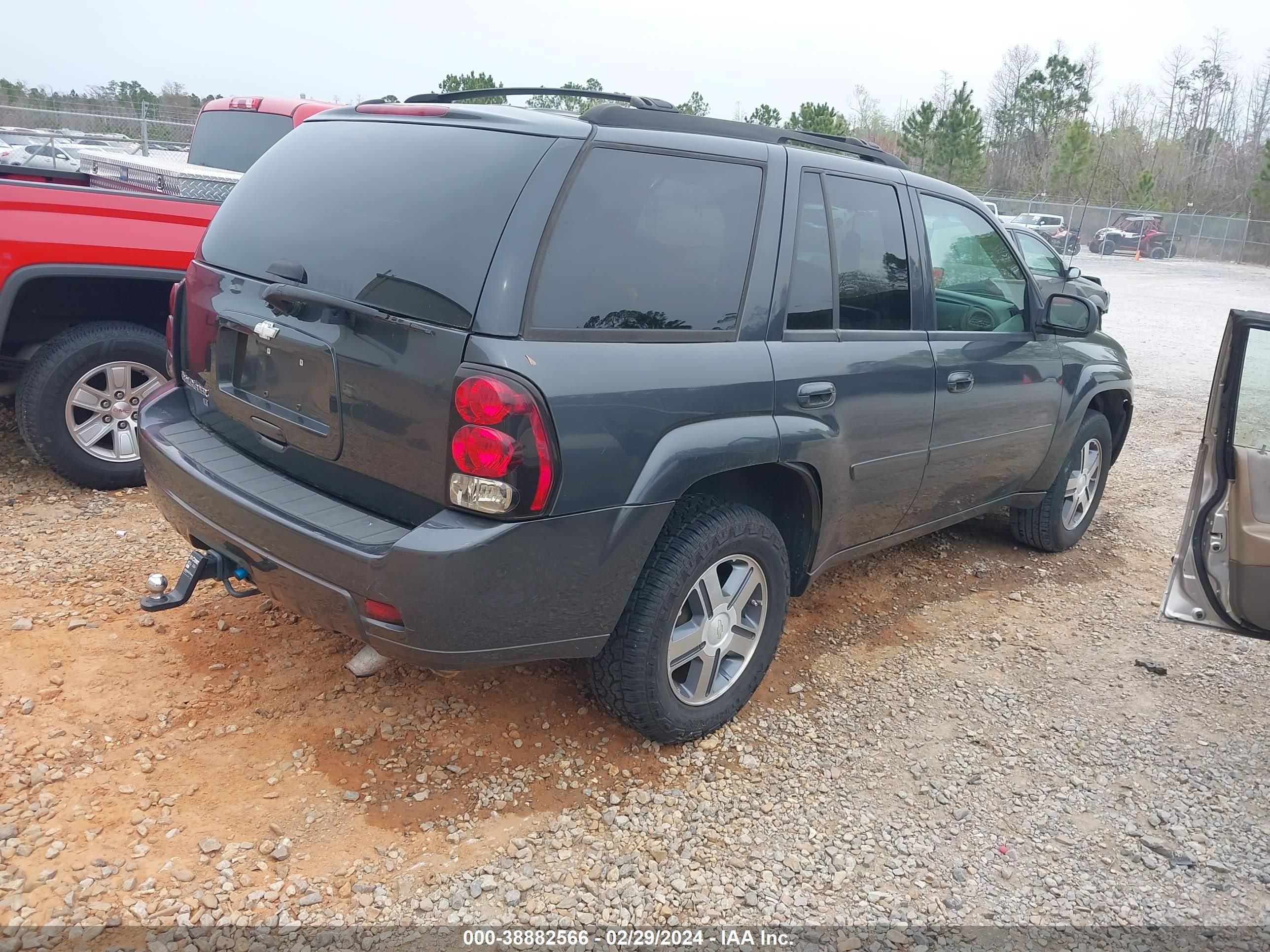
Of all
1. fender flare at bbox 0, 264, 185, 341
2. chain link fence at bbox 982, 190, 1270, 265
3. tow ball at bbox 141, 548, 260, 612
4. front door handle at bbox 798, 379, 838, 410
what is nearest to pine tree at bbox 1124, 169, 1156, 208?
chain link fence at bbox 982, 190, 1270, 265

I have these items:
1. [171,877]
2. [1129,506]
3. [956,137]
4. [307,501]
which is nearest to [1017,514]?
[1129,506]

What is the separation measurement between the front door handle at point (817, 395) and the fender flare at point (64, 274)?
287 centimetres

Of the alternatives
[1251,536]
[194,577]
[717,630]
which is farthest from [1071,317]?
[194,577]

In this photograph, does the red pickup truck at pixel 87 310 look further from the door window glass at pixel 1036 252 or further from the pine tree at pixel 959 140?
the pine tree at pixel 959 140

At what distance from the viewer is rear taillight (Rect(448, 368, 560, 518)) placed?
2348 mm

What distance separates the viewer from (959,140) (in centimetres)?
4066

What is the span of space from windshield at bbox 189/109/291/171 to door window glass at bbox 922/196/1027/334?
5.30 meters

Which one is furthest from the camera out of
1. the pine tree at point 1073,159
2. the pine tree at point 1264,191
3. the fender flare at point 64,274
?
the pine tree at point 1073,159

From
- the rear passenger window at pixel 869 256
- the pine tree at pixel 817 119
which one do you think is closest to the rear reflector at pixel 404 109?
the rear passenger window at pixel 869 256

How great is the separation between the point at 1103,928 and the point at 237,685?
279 centimetres

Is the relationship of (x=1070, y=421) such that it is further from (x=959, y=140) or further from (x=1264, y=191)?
(x=1264, y=191)

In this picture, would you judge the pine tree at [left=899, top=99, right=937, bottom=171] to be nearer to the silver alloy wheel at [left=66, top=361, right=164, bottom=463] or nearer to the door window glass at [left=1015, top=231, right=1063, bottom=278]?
the door window glass at [left=1015, top=231, right=1063, bottom=278]

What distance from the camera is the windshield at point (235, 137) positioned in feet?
24.1

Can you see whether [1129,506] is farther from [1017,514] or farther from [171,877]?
[171,877]
